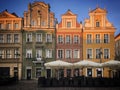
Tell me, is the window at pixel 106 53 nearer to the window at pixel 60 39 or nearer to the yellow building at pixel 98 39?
the yellow building at pixel 98 39

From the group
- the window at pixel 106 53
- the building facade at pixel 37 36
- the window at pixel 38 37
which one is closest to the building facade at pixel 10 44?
the building facade at pixel 37 36

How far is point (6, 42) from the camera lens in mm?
16156

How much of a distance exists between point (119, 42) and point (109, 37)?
128 inches

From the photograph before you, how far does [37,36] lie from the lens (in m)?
16.4

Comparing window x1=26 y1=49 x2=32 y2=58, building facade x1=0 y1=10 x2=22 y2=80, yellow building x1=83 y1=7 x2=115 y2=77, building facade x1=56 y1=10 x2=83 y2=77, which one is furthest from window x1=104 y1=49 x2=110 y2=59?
building facade x1=0 y1=10 x2=22 y2=80

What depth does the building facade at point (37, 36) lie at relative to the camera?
1614cm

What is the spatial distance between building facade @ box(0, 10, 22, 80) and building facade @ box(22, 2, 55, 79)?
1.16 feet

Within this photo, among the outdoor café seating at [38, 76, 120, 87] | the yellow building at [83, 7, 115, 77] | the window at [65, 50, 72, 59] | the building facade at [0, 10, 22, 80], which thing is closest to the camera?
the outdoor café seating at [38, 76, 120, 87]

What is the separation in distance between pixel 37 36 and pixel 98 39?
3.67 meters

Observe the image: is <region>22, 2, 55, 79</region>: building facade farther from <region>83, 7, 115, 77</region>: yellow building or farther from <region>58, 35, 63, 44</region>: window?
<region>83, 7, 115, 77</region>: yellow building

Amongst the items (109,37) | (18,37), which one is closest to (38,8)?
(18,37)

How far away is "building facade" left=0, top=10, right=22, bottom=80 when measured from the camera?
15969 mm

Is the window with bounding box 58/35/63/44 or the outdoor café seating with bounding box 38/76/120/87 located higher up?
the window with bounding box 58/35/63/44

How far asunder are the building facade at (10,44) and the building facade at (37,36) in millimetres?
353
